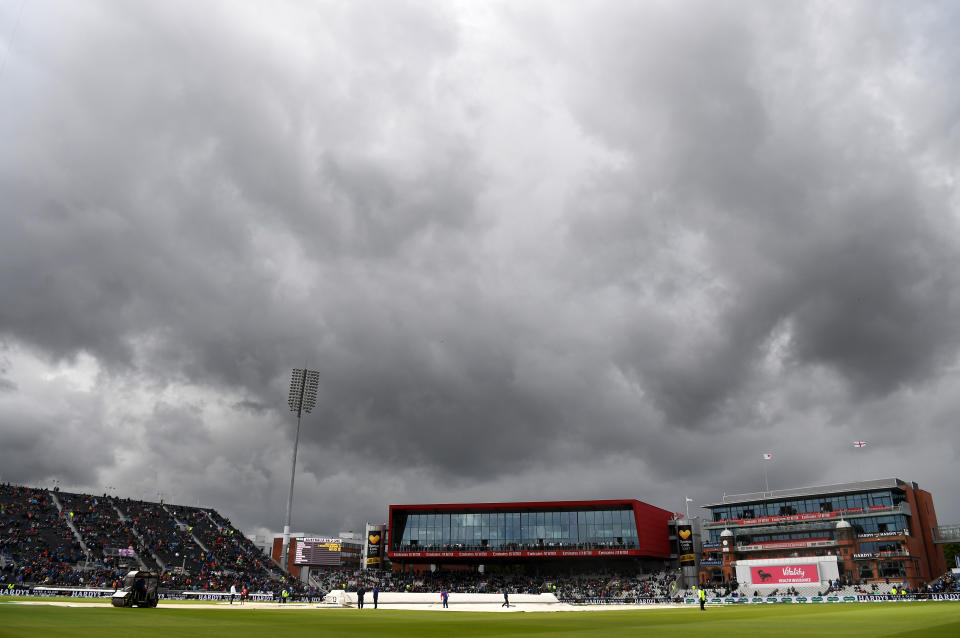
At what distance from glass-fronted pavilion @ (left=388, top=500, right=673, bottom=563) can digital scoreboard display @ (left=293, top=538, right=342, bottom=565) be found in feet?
102

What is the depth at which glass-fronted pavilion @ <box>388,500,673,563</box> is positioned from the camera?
11176cm

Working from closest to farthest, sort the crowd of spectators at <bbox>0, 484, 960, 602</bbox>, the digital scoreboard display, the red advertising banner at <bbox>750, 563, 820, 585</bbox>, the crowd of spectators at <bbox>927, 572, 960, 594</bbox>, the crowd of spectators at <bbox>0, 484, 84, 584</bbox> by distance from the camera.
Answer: the crowd of spectators at <bbox>0, 484, 84, 584</bbox>, the crowd of spectators at <bbox>927, 572, 960, 594</bbox>, the crowd of spectators at <bbox>0, 484, 960, 602</bbox>, the red advertising banner at <bbox>750, 563, 820, 585</bbox>, the digital scoreboard display

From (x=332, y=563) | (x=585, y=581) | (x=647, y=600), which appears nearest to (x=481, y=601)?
(x=647, y=600)

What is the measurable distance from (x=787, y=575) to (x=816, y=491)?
27.1 meters

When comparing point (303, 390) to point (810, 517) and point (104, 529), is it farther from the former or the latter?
point (810, 517)

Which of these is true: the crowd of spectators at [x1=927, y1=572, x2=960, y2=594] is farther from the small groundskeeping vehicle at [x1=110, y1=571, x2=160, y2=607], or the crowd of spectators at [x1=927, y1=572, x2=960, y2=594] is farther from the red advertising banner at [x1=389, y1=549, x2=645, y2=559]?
the small groundskeeping vehicle at [x1=110, y1=571, x2=160, y2=607]

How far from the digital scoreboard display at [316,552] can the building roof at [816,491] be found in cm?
8230

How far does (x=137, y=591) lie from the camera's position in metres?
40.3

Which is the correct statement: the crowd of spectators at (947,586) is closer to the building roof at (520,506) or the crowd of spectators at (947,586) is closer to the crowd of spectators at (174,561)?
the crowd of spectators at (174,561)

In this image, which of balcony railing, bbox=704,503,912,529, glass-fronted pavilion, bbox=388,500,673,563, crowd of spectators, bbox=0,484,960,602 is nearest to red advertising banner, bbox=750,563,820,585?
crowd of spectators, bbox=0,484,960,602

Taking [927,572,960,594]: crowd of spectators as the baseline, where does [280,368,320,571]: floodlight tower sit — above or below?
above

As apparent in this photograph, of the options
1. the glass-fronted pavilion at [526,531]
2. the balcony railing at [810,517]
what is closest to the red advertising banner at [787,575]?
the balcony railing at [810,517]

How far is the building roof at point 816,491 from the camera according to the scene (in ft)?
354

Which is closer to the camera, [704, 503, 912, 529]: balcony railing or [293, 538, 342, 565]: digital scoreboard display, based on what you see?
[704, 503, 912, 529]: balcony railing
